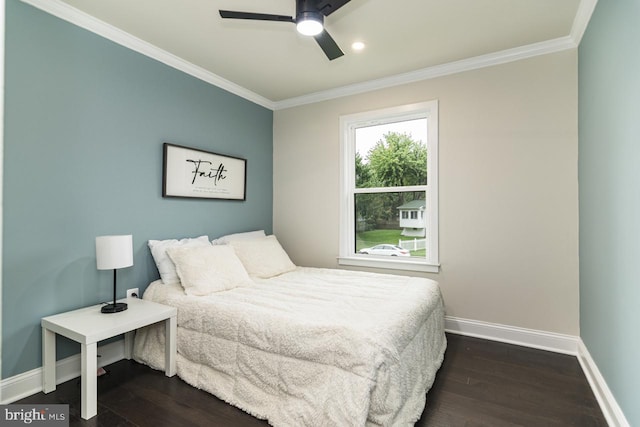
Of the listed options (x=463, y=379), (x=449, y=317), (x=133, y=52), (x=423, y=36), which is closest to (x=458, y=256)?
(x=449, y=317)

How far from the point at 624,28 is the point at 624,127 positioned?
518 mm

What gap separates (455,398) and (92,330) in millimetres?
2265

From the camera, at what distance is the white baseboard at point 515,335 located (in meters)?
2.84

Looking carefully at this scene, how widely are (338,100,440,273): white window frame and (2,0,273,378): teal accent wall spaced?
1.56 m

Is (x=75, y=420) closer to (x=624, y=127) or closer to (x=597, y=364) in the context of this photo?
(x=597, y=364)

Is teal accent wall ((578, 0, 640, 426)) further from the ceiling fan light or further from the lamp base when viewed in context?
the lamp base

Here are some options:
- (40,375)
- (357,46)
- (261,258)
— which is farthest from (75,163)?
(357,46)

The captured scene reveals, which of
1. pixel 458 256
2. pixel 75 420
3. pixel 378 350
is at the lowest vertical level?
pixel 75 420

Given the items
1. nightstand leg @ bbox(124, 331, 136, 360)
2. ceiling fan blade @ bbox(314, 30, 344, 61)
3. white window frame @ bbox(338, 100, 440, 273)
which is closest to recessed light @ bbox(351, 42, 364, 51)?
ceiling fan blade @ bbox(314, 30, 344, 61)

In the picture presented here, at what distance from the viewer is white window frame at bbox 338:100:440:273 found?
3.37 meters

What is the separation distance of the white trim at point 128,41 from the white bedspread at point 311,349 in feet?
6.41

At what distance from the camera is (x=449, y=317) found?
10.8 feet

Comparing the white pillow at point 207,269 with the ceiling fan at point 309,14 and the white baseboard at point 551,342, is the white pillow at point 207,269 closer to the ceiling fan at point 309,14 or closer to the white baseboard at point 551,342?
the ceiling fan at point 309,14

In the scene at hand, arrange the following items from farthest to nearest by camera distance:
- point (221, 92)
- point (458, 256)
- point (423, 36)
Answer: point (221, 92)
point (458, 256)
point (423, 36)
